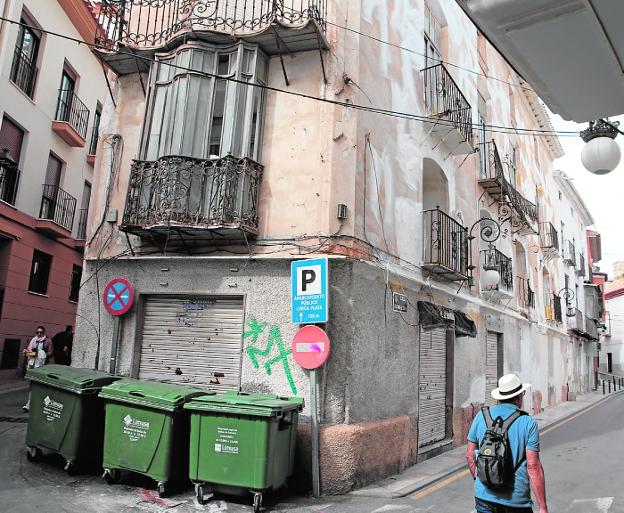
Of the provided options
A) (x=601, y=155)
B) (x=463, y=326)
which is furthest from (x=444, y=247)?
(x=601, y=155)

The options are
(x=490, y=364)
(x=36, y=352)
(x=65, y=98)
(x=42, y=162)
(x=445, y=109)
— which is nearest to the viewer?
(x=445, y=109)

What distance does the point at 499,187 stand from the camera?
14.7 meters

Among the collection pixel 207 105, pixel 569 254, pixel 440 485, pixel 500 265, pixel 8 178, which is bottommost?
pixel 440 485

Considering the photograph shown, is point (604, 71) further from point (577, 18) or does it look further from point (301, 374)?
point (301, 374)

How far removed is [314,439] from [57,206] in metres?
14.0

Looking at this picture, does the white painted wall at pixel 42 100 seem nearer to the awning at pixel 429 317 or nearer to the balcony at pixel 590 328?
the awning at pixel 429 317

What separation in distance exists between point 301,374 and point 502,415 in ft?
13.1

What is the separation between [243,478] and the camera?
6.17 metres

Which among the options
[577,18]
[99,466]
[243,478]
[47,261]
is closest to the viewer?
[577,18]

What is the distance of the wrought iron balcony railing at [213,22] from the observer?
851 cm

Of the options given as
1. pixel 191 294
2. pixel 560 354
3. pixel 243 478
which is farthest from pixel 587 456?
pixel 560 354

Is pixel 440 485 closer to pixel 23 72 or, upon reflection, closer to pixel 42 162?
pixel 42 162

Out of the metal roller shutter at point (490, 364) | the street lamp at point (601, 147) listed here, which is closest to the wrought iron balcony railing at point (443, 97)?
the metal roller shutter at point (490, 364)

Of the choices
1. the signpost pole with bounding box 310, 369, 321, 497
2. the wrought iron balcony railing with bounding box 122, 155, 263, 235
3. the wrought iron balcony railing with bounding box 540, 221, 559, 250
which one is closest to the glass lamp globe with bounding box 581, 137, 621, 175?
the signpost pole with bounding box 310, 369, 321, 497
